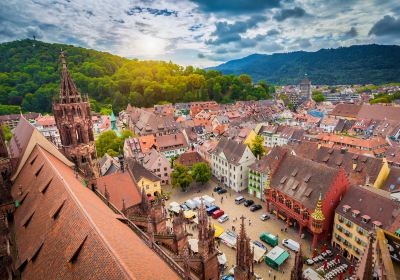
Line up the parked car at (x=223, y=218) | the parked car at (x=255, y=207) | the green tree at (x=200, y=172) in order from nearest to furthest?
the parked car at (x=223, y=218)
the parked car at (x=255, y=207)
the green tree at (x=200, y=172)

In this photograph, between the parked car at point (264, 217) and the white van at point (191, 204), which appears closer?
the parked car at point (264, 217)

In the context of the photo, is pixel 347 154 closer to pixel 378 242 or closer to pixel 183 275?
pixel 378 242

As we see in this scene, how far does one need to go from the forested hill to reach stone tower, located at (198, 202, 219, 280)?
125 m

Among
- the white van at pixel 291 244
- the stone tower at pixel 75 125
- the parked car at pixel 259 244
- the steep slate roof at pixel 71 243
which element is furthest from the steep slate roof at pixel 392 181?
the stone tower at pixel 75 125

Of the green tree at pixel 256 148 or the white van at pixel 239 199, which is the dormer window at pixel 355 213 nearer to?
the white van at pixel 239 199

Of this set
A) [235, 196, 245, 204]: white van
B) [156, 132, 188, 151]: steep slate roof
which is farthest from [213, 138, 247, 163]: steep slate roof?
[156, 132, 188, 151]: steep slate roof

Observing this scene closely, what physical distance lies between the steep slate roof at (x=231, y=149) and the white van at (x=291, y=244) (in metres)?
19.2

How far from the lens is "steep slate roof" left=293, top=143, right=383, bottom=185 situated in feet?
133

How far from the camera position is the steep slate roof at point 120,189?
98.6ft

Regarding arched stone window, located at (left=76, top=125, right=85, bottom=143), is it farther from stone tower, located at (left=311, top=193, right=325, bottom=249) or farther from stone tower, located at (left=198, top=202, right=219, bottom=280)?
stone tower, located at (left=311, top=193, right=325, bottom=249)

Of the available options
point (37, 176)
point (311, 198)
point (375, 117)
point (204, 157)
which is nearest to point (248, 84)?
point (375, 117)

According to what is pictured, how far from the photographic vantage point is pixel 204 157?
63469mm

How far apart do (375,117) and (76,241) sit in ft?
375

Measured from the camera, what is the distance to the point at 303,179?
38.1 m
